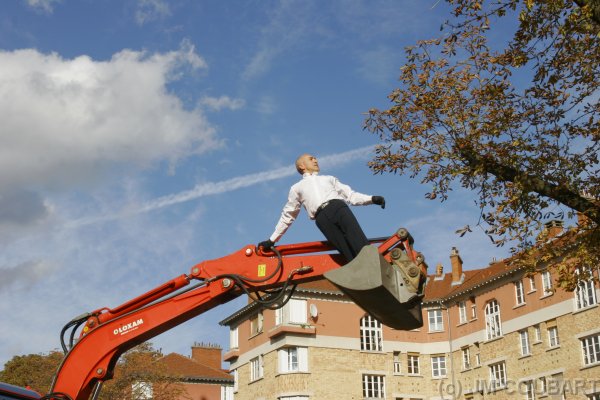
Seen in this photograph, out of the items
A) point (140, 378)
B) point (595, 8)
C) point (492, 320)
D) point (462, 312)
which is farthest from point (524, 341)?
point (595, 8)

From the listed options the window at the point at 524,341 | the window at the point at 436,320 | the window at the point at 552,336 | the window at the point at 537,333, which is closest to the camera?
the window at the point at 552,336

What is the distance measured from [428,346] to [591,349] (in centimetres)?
1516

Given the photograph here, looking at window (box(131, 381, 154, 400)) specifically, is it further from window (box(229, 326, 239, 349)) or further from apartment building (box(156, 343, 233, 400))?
apartment building (box(156, 343, 233, 400))

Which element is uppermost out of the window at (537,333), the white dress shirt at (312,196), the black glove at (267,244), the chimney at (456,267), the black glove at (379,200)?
the chimney at (456,267)

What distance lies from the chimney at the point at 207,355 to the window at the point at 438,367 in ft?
83.7

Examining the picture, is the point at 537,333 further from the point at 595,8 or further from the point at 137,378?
the point at 595,8

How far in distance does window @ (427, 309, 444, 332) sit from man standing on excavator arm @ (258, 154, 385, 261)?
4972cm

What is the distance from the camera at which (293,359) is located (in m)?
52.8

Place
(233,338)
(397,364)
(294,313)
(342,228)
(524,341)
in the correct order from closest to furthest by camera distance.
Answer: (342,228) → (524,341) → (294,313) → (397,364) → (233,338)

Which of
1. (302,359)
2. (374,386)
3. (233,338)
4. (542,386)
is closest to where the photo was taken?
(542,386)

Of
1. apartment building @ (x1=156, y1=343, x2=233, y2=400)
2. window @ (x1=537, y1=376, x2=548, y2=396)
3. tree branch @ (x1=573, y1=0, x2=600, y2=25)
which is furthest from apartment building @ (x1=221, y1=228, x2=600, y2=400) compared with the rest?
tree branch @ (x1=573, y1=0, x2=600, y2=25)

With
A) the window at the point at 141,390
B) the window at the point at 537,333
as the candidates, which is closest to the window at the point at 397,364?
the window at the point at 537,333

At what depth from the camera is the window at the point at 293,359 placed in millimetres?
52406

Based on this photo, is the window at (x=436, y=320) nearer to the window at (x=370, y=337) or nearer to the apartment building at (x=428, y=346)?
the apartment building at (x=428, y=346)
